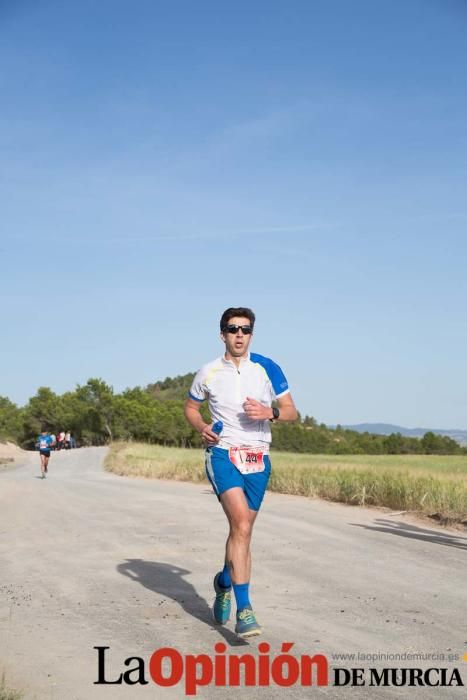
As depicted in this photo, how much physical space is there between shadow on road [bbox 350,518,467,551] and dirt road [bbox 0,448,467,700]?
30 mm

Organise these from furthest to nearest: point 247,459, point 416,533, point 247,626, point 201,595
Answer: point 416,533 < point 201,595 < point 247,459 < point 247,626

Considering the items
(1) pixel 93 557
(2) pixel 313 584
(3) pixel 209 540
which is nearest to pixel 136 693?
(2) pixel 313 584

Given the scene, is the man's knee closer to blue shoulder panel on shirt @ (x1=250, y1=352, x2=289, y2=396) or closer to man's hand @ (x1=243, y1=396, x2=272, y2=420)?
man's hand @ (x1=243, y1=396, x2=272, y2=420)

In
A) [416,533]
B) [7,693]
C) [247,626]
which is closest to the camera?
[7,693]

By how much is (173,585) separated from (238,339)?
9.71 feet

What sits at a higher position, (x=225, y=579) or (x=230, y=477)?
(x=230, y=477)

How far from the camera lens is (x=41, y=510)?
15.6 m

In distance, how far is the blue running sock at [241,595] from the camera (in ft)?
19.5

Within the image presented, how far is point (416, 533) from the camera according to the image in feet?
40.7

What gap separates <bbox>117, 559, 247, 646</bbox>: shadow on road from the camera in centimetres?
662

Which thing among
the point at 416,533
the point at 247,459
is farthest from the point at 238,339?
the point at 416,533

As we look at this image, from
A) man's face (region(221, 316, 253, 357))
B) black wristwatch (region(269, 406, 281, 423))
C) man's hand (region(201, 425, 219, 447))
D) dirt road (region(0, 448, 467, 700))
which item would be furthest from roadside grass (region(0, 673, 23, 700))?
man's face (region(221, 316, 253, 357))

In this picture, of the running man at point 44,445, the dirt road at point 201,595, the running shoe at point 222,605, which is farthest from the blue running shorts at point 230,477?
the running man at point 44,445

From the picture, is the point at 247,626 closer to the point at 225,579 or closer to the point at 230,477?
the point at 225,579
